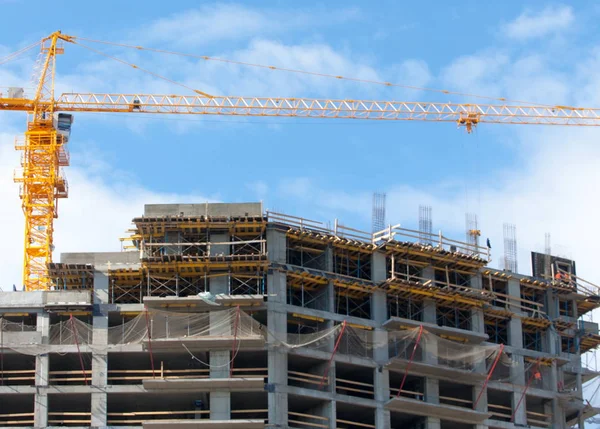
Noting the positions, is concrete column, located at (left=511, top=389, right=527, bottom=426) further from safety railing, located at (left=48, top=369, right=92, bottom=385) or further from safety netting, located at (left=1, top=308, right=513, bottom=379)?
safety railing, located at (left=48, top=369, right=92, bottom=385)

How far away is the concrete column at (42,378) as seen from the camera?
381ft

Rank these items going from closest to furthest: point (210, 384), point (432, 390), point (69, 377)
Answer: point (210, 384)
point (69, 377)
point (432, 390)

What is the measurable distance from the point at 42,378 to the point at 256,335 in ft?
54.7

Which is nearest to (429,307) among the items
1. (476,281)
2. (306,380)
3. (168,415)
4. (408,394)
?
(476,281)

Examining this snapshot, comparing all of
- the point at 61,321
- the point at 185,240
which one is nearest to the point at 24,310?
the point at 61,321

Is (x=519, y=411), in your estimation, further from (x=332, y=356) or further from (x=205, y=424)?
(x=205, y=424)

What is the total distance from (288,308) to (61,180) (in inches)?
1865

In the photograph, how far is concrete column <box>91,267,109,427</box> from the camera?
4574 inches

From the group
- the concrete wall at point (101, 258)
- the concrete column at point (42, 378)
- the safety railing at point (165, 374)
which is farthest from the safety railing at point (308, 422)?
the concrete column at point (42, 378)

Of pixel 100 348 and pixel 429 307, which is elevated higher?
pixel 429 307

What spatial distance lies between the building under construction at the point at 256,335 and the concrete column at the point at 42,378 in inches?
4.4

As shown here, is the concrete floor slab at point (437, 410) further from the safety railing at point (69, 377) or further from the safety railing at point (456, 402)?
the safety railing at point (69, 377)

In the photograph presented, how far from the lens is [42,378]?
117562mm

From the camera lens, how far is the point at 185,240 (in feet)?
403
